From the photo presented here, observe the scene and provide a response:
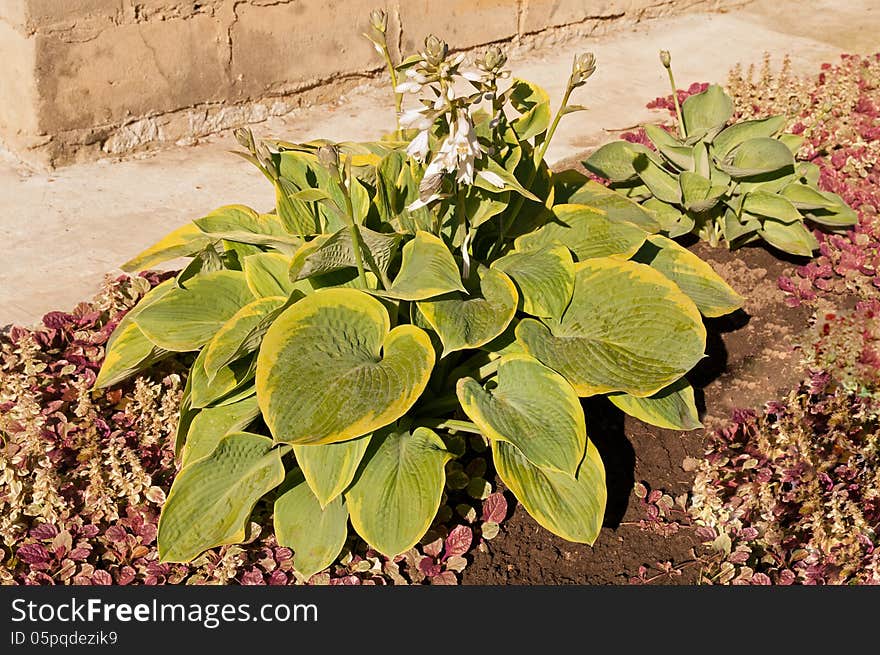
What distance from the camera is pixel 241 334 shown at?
8.31 ft

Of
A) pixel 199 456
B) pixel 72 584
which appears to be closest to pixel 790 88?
pixel 199 456

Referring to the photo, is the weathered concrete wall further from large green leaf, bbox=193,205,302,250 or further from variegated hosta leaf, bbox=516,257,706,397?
variegated hosta leaf, bbox=516,257,706,397

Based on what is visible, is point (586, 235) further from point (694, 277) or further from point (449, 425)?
point (449, 425)

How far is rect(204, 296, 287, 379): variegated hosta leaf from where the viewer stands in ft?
8.05

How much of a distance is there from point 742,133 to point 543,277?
1752 mm

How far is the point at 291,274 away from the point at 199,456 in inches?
24.3

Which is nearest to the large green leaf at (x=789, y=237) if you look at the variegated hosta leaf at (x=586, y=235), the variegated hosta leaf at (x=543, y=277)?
the variegated hosta leaf at (x=586, y=235)

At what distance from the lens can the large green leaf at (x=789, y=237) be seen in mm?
3863

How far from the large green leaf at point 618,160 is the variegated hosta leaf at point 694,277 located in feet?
2.94

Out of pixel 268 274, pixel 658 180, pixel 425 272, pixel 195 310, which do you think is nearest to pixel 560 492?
pixel 425 272

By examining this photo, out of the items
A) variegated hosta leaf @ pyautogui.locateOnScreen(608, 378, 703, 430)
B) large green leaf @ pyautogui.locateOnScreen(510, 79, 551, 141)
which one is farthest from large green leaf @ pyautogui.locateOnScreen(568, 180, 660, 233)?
variegated hosta leaf @ pyautogui.locateOnScreen(608, 378, 703, 430)

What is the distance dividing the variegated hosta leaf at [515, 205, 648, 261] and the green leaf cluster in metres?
0.97

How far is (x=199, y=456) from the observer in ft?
8.70

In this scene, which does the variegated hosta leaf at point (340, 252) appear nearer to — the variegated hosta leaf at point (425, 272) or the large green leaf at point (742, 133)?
the variegated hosta leaf at point (425, 272)
